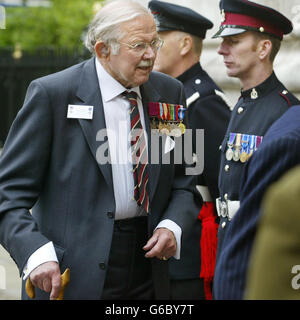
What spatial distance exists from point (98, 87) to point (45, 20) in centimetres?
2169

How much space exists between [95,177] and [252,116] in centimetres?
102

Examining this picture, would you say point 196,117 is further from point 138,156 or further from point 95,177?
point 95,177

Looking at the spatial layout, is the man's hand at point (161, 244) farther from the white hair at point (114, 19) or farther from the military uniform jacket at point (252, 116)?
the white hair at point (114, 19)

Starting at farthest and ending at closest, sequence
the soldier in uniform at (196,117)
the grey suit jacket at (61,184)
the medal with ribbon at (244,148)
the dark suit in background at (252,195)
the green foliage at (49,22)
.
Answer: the green foliage at (49,22) < the soldier in uniform at (196,117) < the medal with ribbon at (244,148) < the grey suit jacket at (61,184) < the dark suit in background at (252,195)

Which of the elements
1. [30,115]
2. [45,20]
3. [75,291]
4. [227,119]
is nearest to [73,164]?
[30,115]

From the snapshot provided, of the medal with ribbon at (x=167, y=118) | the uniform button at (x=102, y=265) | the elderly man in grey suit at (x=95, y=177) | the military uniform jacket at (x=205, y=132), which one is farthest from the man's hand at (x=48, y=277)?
the military uniform jacket at (x=205, y=132)

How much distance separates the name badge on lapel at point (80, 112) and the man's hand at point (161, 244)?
1.80ft

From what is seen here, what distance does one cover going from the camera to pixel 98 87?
309cm

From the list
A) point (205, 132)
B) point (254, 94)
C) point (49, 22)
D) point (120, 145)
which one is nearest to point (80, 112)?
point (120, 145)

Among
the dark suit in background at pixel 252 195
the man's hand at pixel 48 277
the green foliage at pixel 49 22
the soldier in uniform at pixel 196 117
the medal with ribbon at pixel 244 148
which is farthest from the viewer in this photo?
the green foliage at pixel 49 22

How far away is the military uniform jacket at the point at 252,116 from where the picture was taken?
3580 millimetres

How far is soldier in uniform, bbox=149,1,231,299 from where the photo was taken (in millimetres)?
4082

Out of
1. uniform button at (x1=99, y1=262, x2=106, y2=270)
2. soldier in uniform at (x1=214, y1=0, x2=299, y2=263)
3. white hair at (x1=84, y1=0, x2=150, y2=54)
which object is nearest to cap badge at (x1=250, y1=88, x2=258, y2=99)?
soldier in uniform at (x1=214, y1=0, x2=299, y2=263)

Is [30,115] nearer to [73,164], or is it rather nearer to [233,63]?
[73,164]
